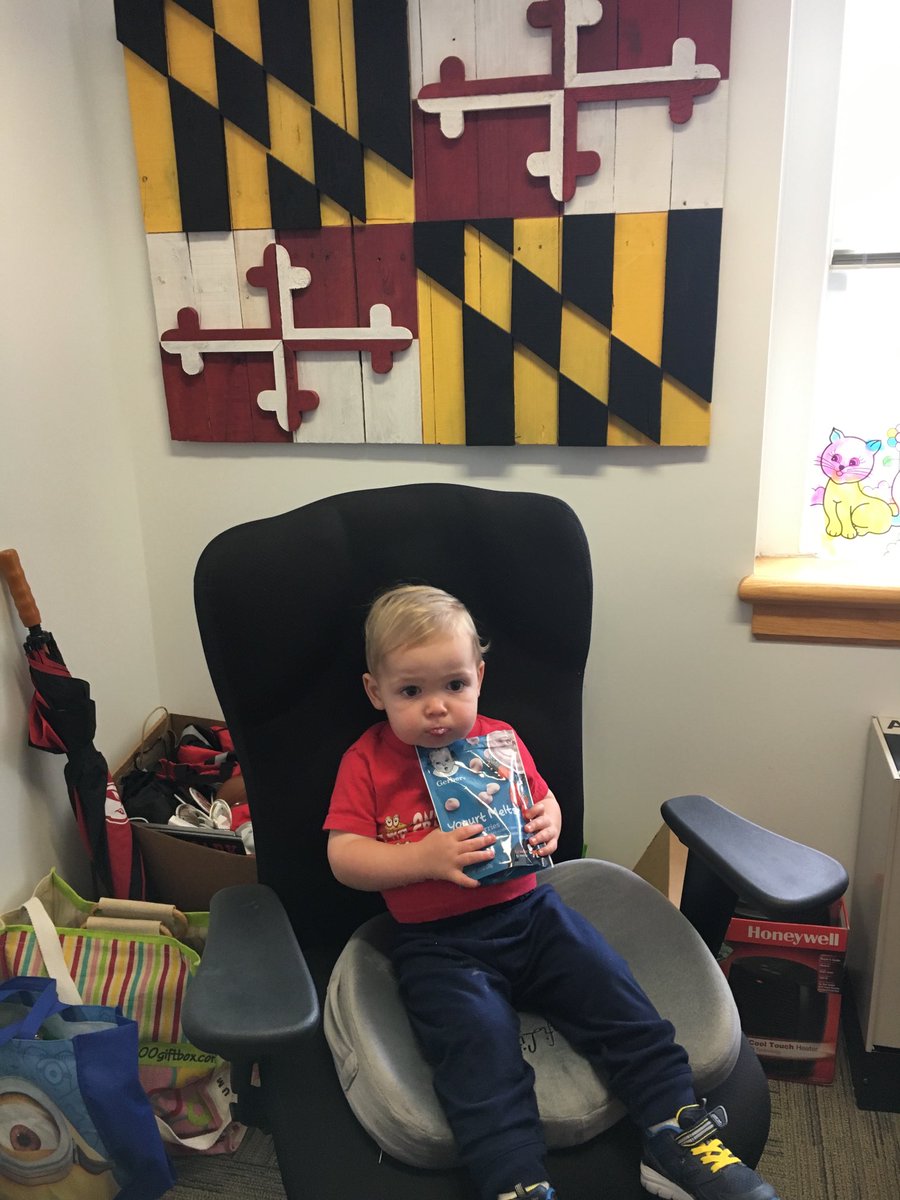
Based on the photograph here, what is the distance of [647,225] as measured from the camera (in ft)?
5.04

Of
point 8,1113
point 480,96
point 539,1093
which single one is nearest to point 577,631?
point 539,1093

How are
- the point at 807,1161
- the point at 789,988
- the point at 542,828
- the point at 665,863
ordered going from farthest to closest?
the point at 665,863
the point at 789,988
the point at 807,1161
the point at 542,828

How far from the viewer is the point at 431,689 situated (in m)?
1.19

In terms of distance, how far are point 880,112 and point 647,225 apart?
49 cm

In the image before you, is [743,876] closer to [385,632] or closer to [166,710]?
[385,632]

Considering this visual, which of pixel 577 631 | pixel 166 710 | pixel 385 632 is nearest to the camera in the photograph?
pixel 385 632

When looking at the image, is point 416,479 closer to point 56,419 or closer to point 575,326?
point 575,326

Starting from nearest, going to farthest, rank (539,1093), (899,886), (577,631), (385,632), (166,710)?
(539,1093) < (385,632) < (577,631) < (899,886) < (166,710)

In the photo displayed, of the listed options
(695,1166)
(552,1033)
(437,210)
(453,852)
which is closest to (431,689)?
(453,852)

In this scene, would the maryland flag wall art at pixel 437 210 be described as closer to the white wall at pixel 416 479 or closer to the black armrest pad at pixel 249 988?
the white wall at pixel 416 479

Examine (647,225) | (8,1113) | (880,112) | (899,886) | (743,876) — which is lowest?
(8,1113)

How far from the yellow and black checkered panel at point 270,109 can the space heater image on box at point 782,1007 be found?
58.9 inches

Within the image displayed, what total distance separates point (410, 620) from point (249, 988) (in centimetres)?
46

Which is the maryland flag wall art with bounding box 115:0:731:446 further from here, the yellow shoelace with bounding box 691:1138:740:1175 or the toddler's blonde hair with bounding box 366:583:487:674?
the yellow shoelace with bounding box 691:1138:740:1175
